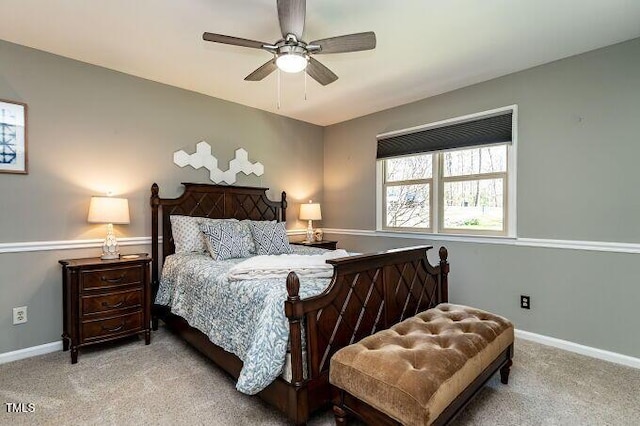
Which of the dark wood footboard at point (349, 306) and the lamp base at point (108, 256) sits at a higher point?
the lamp base at point (108, 256)

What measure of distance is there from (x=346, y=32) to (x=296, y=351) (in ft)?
7.69

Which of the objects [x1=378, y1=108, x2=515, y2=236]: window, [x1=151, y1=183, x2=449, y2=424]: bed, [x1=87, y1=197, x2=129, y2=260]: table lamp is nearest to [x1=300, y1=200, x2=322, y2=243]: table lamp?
[x1=378, y1=108, x2=515, y2=236]: window

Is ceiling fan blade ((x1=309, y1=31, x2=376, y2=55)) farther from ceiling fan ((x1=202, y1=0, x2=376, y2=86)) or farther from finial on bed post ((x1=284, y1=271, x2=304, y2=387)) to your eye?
finial on bed post ((x1=284, y1=271, x2=304, y2=387))

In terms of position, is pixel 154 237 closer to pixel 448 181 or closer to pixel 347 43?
pixel 347 43

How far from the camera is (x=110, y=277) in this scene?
111 inches

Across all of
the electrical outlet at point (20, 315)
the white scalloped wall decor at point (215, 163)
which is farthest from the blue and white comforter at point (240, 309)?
the white scalloped wall decor at point (215, 163)

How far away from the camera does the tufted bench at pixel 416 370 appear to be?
1.45 meters

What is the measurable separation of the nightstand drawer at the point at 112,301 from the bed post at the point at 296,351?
6.28ft

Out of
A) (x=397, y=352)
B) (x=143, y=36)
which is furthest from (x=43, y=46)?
(x=397, y=352)

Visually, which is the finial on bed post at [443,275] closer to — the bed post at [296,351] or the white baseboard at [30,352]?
the bed post at [296,351]

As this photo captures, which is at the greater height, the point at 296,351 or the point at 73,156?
the point at 73,156

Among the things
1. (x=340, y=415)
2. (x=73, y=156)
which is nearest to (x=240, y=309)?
(x=340, y=415)

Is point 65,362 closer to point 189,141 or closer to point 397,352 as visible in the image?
point 189,141

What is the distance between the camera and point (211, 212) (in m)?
3.87
